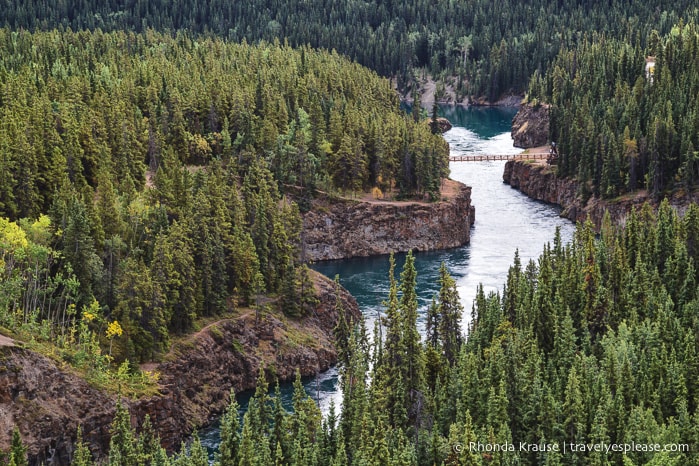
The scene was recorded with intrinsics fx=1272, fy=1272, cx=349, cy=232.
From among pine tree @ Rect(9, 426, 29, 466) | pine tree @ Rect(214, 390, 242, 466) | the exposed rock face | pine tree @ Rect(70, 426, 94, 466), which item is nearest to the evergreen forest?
pine tree @ Rect(214, 390, 242, 466)

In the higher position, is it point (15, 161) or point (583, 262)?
point (15, 161)

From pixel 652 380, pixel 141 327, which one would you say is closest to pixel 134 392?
pixel 141 327

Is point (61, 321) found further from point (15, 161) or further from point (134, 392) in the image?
point (15, 161)

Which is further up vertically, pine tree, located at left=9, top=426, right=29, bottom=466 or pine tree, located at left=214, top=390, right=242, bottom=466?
pine tree, located at left=214, top=390, right=242, bottom=466

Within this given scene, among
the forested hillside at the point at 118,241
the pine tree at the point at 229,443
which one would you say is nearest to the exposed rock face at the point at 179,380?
the forested hillside at the point at 118,241

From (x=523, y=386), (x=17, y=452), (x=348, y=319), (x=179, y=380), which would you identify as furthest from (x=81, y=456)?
(x=348, y=319)

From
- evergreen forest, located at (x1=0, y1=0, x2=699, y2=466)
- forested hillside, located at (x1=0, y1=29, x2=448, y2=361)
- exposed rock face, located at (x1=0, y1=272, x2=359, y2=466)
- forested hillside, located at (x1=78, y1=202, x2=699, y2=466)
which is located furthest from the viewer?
forested hillside, located at (x1=0, y1=29, x2=448, y2=361)

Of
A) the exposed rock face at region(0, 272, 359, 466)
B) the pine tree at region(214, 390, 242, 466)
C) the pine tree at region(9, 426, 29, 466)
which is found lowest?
the exposed rock face at region(0, 272, 359, 466)

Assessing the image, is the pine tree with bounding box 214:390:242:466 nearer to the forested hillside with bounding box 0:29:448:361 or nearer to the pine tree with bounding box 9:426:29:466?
the pine tree with bounding box 9:426:29:466

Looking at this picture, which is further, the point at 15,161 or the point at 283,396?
the point at 15,161

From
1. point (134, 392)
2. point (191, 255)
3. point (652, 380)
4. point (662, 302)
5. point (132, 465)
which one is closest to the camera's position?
point (132, 465)
